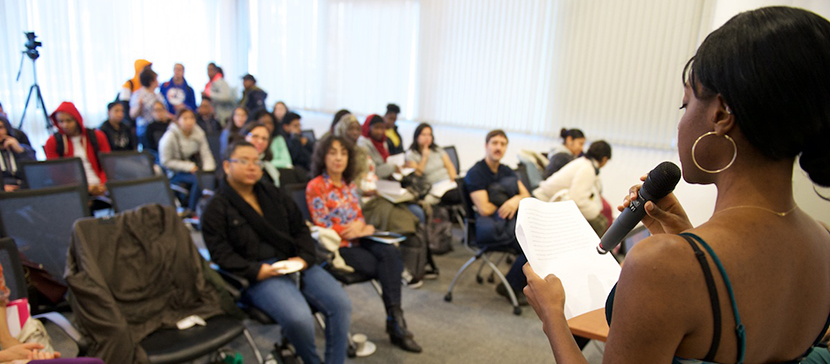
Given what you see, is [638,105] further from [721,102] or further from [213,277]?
[721,102]

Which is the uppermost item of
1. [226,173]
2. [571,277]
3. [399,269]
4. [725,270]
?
[725,270]

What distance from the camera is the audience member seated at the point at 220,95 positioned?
8242 millimetres

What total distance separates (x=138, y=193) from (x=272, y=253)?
3.81ft

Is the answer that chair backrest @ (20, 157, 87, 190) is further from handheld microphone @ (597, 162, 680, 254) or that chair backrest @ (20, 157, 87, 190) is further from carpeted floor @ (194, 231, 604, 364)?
handheld microphone @ (597, 162, 680, 254)

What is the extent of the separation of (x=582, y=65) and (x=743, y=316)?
6308 millimetres

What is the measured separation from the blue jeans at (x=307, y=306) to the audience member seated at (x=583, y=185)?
193cm

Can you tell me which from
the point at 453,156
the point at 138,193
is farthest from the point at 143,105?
the point at 453,156

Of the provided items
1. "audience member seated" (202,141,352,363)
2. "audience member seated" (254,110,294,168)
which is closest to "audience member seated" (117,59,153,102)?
"audience member seated" (254,110,294,168)

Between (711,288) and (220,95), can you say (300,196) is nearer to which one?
(711,288)

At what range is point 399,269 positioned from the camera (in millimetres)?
3295

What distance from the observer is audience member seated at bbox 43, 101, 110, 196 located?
4418mm

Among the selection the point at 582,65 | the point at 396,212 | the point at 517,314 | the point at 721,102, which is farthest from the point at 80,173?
the point at 582,65

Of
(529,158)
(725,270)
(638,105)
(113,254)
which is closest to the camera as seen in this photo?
(725,270)

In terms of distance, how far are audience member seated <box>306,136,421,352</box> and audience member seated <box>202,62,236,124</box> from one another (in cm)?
529
